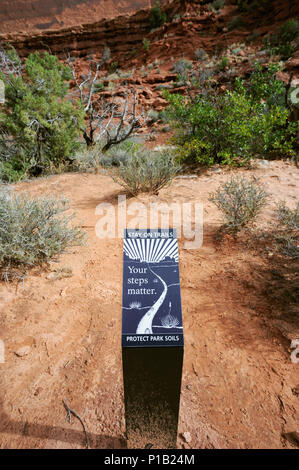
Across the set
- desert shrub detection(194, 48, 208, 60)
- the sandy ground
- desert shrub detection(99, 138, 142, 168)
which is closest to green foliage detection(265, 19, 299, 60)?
desert shrub detection(194, 48, 208, 60)

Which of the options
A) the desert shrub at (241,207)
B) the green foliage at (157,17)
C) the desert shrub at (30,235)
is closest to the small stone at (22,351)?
the desert shrub at (30,235)

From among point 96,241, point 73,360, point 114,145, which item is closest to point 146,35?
point 114,145

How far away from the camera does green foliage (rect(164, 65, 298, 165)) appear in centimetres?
532

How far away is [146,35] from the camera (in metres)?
20.9

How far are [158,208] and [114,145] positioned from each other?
4.57 m

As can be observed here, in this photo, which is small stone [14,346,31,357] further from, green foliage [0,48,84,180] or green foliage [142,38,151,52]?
green foliage [142,38,151,52]

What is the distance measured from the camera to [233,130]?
5273mm

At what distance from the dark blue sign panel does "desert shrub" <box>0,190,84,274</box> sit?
161 centimetres

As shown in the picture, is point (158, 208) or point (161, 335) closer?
point (161, 335)

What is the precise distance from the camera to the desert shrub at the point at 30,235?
2457 millimetres

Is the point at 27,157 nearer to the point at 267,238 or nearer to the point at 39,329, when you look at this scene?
the point at 39,329

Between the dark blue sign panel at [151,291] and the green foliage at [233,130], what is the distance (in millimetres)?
4580

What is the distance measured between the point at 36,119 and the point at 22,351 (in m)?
5.40

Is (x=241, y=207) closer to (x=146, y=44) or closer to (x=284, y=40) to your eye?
(x=284, y=40)
